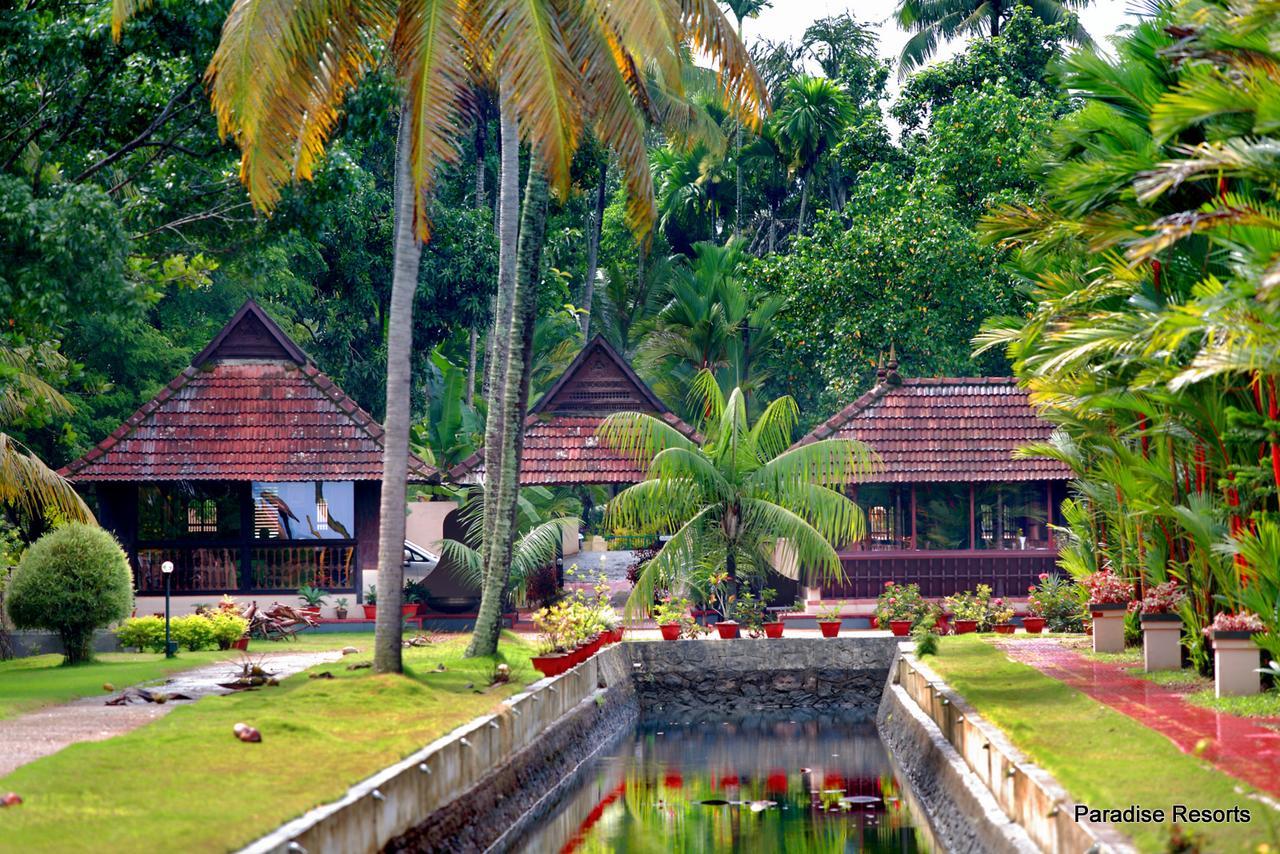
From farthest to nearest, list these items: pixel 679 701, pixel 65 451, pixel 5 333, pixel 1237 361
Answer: pixel 65 451 → pixel 679 701 → pixel 5 333 → pixel 1237 361

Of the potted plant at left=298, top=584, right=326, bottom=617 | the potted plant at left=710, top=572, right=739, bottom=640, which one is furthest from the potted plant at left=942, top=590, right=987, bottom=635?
the potted plant at left=298, top=584, right=326, bottom=617

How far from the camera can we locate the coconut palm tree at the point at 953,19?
152ft

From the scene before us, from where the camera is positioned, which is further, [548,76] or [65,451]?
[65,451]

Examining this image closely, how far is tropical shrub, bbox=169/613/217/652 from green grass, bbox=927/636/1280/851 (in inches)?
465

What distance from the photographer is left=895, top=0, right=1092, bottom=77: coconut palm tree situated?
4647 cm

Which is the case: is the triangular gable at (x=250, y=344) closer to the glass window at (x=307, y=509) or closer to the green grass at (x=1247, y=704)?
the glass window at (x=307, y=509)

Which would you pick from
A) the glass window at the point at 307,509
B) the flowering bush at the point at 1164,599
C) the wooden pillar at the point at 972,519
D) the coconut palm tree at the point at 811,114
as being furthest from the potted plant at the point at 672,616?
the coconut palm tree at the point at 811,114

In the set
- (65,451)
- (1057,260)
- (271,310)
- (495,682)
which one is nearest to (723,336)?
(271,310)

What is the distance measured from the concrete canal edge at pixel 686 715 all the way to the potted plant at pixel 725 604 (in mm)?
473

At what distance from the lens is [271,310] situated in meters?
42.3

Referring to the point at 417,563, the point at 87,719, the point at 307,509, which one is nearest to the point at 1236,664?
the point at 87,719

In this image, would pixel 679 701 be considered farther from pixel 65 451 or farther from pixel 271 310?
pixel 271 310

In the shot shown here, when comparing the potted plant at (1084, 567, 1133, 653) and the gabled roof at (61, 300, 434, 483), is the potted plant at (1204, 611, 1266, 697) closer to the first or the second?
the potted plant at (1084, 567, 1133, 653)

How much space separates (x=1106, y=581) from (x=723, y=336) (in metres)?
27.5
